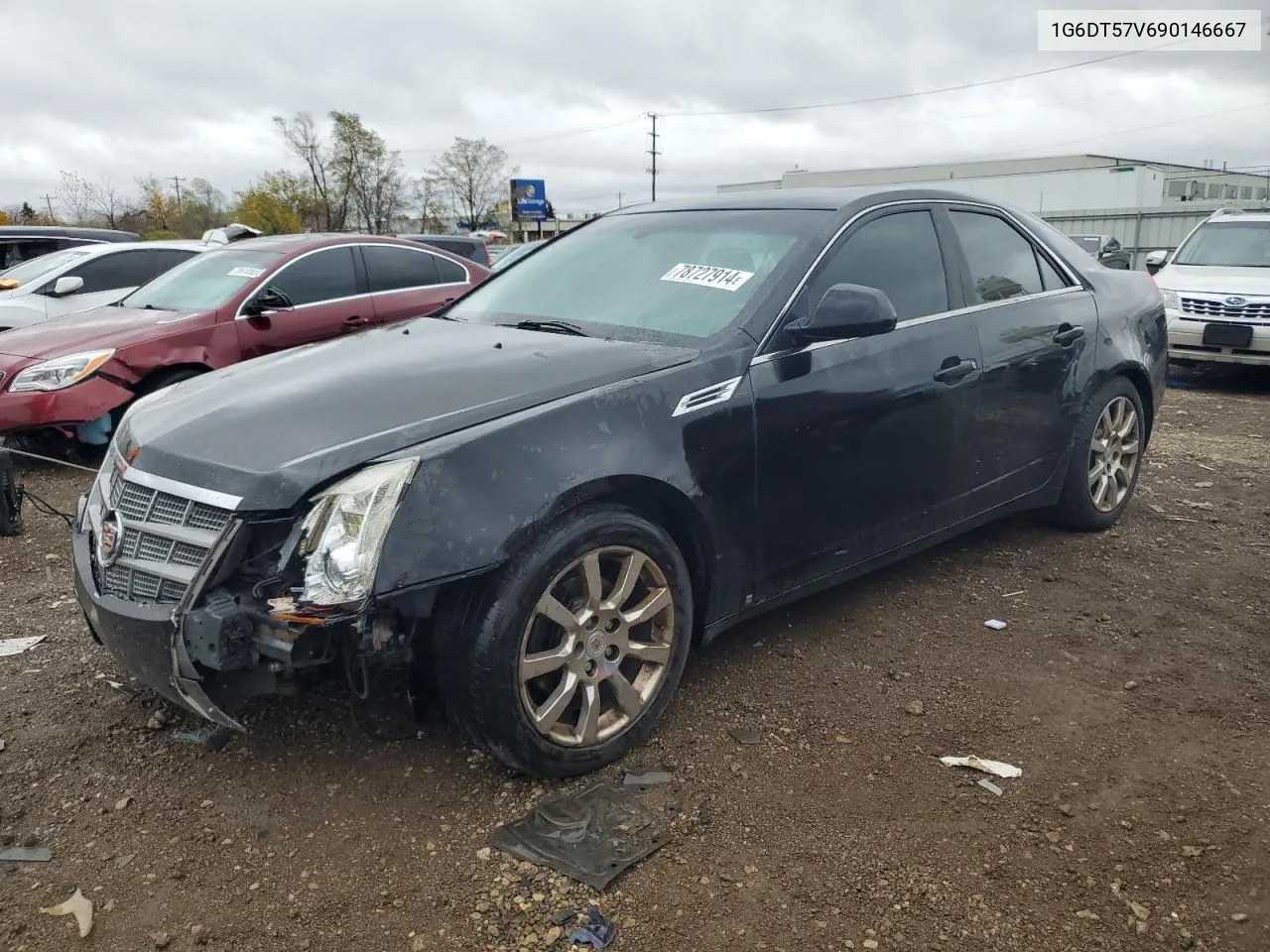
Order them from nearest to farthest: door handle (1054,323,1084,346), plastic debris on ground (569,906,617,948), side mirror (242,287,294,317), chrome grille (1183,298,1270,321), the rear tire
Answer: plastic debris on ground (569,906,617,948)
door handle (1054,323,1084,346)
the rear tire
side mirror (242,287,294,317)
chrome grille (1183,298,1270,321)

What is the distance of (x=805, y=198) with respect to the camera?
3861 mm

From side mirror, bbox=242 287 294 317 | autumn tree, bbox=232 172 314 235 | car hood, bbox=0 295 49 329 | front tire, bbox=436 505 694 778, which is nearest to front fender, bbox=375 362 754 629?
front tire, bbox=436 505 694 778

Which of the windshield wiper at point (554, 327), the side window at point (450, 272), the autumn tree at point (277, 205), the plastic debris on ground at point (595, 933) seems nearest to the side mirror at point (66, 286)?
the side window at point (450, 272)

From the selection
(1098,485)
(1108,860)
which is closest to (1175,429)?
(1098,485)

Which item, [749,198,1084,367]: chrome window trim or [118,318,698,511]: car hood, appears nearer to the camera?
[118,318,698,511]: car hood

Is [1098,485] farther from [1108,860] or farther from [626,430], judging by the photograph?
[626,430]

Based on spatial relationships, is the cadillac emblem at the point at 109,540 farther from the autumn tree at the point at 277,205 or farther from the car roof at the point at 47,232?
the autumn tree at the point at 277,205

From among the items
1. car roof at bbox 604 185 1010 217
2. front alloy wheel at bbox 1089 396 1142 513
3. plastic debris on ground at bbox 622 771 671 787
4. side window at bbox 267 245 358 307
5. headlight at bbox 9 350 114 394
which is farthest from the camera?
side window at bbox 267 245 358 307

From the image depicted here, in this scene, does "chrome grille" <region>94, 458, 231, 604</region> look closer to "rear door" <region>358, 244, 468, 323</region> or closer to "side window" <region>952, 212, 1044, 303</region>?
"side window" <region>952, 212, 1044, 303</region>

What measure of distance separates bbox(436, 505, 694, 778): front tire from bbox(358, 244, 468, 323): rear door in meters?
5.20

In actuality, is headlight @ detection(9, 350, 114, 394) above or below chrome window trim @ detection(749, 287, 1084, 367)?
below

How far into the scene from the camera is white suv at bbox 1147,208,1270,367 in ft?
31.9

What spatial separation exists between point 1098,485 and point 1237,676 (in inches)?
61.8

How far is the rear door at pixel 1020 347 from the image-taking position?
13.6 feet
